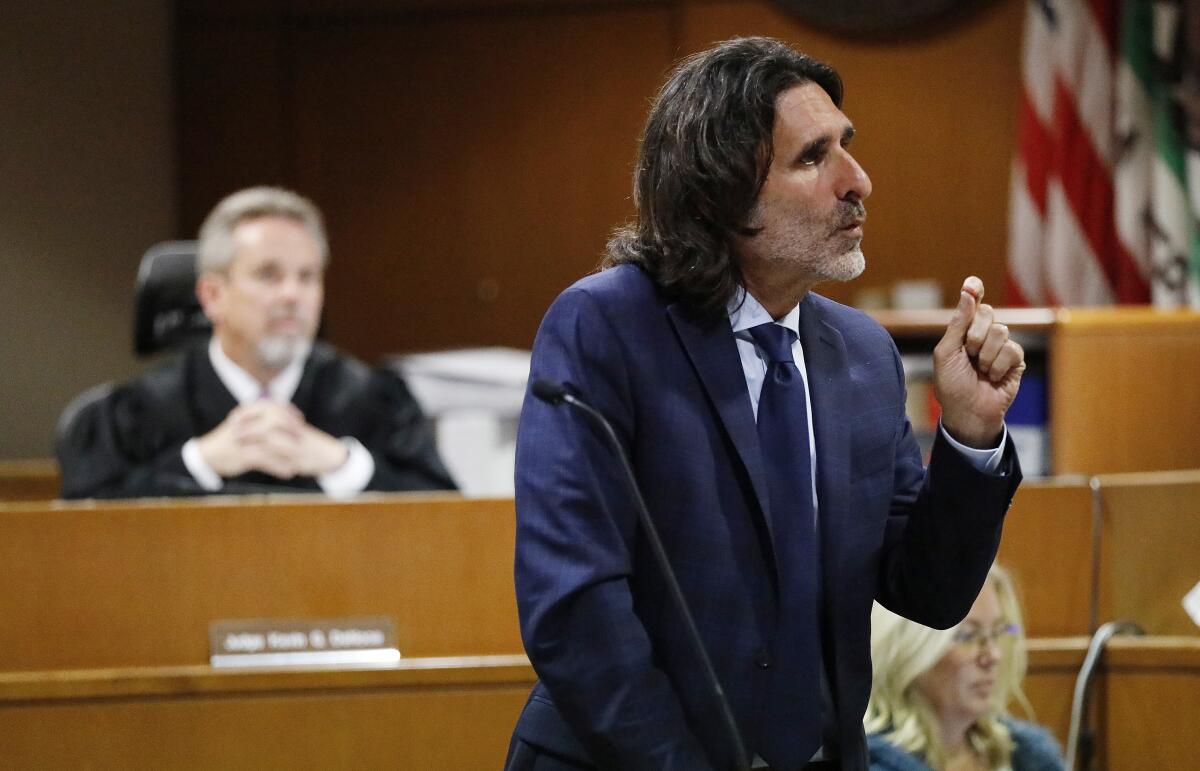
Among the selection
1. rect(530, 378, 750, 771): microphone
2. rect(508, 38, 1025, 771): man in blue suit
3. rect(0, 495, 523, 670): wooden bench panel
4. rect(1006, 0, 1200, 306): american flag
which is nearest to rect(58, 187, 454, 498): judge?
rect(0, 495, 523, 670): wooden bench panel

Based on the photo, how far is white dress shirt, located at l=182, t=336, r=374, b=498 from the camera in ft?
9.57

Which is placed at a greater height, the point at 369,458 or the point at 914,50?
the point at 914,50

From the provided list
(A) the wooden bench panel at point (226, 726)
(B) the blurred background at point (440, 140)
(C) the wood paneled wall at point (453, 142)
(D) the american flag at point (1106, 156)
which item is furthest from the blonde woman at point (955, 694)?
(C) the wood paneled wall at point (453, 142)

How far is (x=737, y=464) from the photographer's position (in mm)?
1258

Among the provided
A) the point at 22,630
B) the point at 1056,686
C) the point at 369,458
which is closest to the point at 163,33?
the point at 369,458

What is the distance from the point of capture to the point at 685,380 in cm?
127

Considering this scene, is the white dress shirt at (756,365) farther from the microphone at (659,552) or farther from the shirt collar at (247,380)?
the shirt collar at (247,380)

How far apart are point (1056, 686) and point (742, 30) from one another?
136 inches

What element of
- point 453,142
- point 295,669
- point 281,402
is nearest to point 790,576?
point 295,669

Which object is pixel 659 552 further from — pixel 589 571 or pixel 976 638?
pixel 976 638

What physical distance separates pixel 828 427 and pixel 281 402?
1987 mm

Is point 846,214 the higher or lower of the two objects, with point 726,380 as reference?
higher

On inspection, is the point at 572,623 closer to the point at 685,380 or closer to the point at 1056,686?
the point at 685,380

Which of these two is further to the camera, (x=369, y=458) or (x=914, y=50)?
(x=914, y=50)
